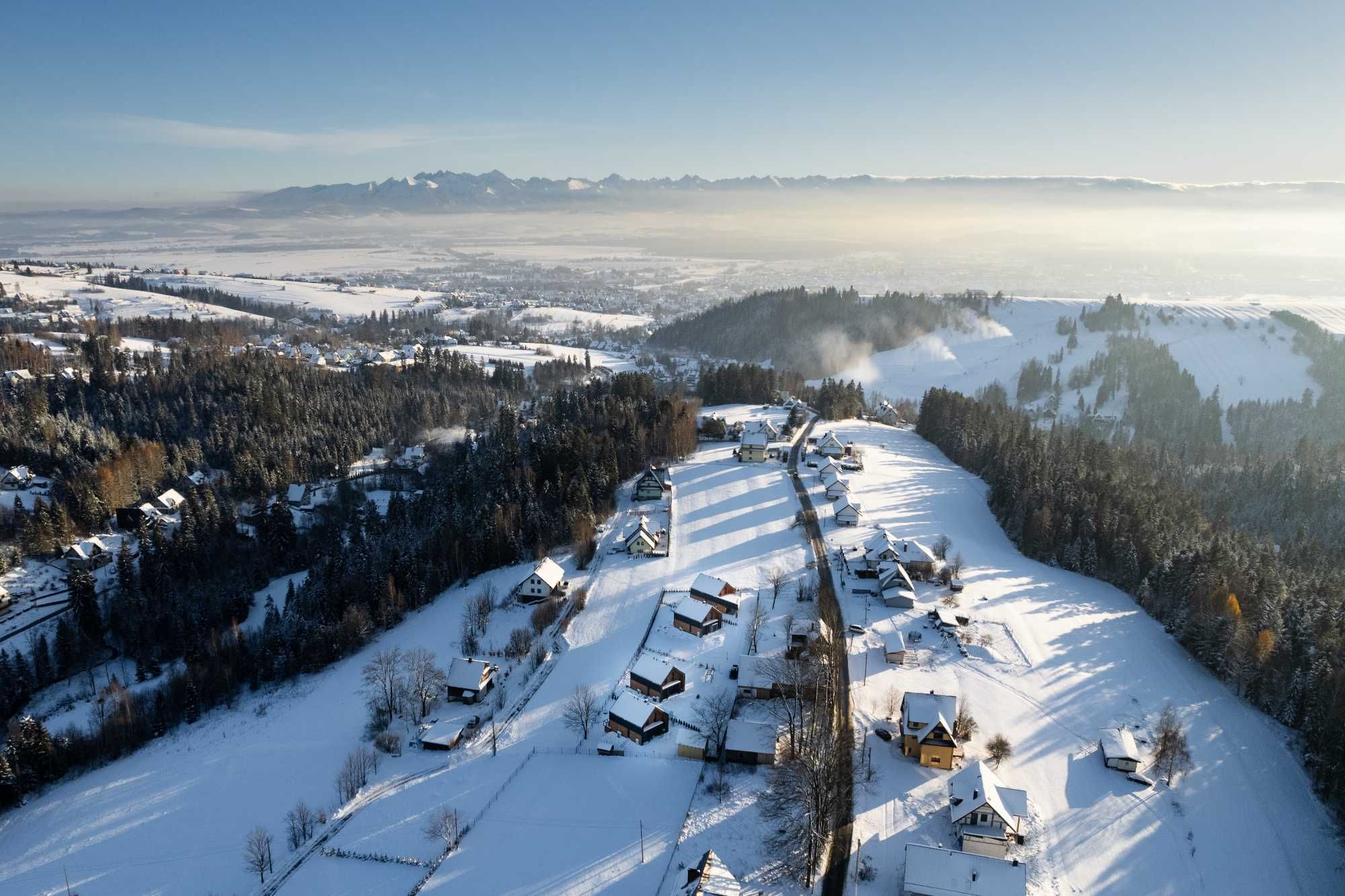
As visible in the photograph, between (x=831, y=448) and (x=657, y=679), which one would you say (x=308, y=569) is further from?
(x=831, y=448)

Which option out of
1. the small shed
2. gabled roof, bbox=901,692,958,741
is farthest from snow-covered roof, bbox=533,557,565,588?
gabled roof, bbox=901,692,958,741

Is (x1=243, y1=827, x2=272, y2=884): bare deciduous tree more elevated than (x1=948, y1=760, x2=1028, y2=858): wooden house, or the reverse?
(x1=948, y1=760, x2=1028, y2=858): wooden house

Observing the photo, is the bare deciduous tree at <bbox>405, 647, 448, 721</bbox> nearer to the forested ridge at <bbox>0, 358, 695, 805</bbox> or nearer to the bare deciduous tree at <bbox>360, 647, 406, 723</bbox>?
the bare deciduous tree at <bbox>360, 647, 406, 723</bbox>

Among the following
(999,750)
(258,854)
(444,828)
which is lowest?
(258,854)

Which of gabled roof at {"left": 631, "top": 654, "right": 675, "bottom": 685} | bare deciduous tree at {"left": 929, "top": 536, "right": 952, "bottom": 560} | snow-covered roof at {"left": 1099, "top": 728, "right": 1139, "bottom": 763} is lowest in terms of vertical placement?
A: snow-covered roof at {"left": 1099, "top": 728, "right": 1139, "bottom": 763}

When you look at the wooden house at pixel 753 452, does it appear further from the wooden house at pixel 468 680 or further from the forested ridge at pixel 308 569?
the wooden house at pixel 468 680

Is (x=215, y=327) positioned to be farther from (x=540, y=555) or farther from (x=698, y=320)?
(x=540, y=555)

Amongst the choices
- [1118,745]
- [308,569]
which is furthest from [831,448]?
[308,569]

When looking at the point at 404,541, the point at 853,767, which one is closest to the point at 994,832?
the point at 853,767
